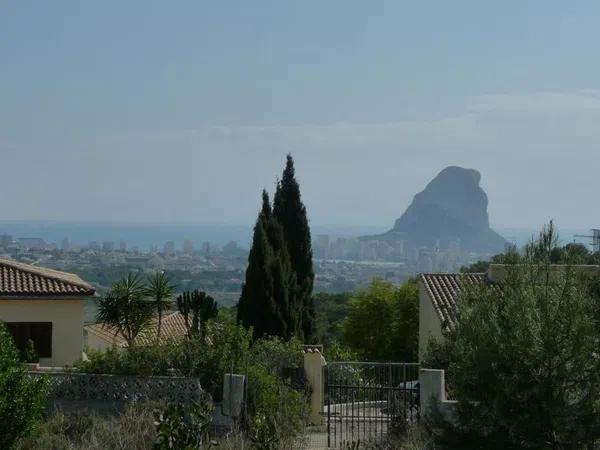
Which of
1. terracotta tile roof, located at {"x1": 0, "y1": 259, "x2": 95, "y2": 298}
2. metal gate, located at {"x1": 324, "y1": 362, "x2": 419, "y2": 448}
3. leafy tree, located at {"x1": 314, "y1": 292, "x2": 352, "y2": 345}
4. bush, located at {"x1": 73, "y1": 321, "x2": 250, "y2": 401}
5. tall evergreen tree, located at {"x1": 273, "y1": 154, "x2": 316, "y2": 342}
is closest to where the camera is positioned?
metal gate, located at {"x1": 324, "y1": 362, "x2": 419, "y2": 448}

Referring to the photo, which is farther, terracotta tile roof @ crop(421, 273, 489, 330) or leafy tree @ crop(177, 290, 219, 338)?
terracotta tile roof @ crop(421, 273, 489, 330)

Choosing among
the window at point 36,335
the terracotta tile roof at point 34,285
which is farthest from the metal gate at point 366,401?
the window at point 36,335

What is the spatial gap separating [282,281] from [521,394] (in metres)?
19.5

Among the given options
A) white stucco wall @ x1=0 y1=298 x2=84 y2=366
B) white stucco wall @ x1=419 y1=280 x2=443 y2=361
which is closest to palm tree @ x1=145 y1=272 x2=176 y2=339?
white stucco wall @ x1=0 y1=298 x2=84 y2=366

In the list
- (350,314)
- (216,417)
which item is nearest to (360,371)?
(216,417)

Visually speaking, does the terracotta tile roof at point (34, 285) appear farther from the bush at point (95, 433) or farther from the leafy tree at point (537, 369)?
the leafy tree at point (537, 369)

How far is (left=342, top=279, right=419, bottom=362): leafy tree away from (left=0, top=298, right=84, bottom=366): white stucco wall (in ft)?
48.1

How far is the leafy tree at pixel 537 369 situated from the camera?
535 inches

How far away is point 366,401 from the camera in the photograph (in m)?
22.7

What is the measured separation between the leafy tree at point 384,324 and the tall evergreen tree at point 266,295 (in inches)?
310

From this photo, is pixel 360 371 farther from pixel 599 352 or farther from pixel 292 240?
pixel 292 240

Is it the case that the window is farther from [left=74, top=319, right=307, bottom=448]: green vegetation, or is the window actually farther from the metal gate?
the metal gate

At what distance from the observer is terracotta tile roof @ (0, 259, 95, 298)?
91.5 feet

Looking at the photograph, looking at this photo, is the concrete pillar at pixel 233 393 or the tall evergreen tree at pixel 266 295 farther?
the tall evergreen tree at pixel 266 295
